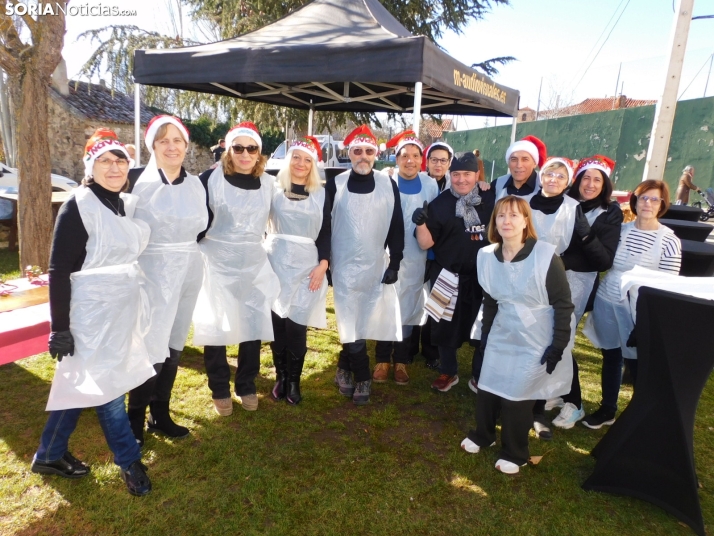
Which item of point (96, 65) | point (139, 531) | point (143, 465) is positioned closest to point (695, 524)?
point (139, 531)

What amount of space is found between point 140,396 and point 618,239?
2.77m

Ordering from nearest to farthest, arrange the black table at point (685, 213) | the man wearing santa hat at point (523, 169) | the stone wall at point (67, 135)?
the man wearing santa hat at point (523, 169)
the black table at point (685, 213)
the stone wall at point (67, 135)

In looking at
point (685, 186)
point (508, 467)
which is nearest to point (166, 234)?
point (508, 467)

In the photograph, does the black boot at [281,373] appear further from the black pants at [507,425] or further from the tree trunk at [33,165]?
the tree trunk at [33,165]

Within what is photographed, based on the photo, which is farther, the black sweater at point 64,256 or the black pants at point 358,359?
the black pants at point 358,359

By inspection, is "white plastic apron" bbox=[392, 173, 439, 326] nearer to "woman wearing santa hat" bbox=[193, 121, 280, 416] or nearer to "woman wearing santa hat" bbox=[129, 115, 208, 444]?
"woman wearing santa hat" bbox=[193, 121, 280, 416]

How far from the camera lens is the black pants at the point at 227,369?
2.93 m

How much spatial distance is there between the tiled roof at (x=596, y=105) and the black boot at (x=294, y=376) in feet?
78.1

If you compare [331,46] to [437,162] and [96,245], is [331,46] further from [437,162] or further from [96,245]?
[96,245]

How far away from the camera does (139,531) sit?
204 cm

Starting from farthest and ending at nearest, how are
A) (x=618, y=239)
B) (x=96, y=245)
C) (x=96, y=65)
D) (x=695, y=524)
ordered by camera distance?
(x=96, y=65) < (x=618, y=239) < (x=695, y=524) < (x=96, y=245)

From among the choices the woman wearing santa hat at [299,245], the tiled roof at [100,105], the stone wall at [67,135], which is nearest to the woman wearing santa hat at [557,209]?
the woman wearing santa hat at [299,245]

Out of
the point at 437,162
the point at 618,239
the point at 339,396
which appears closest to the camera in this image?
the point at 618,239

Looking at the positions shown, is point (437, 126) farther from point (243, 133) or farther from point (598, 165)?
point (243, 133)
